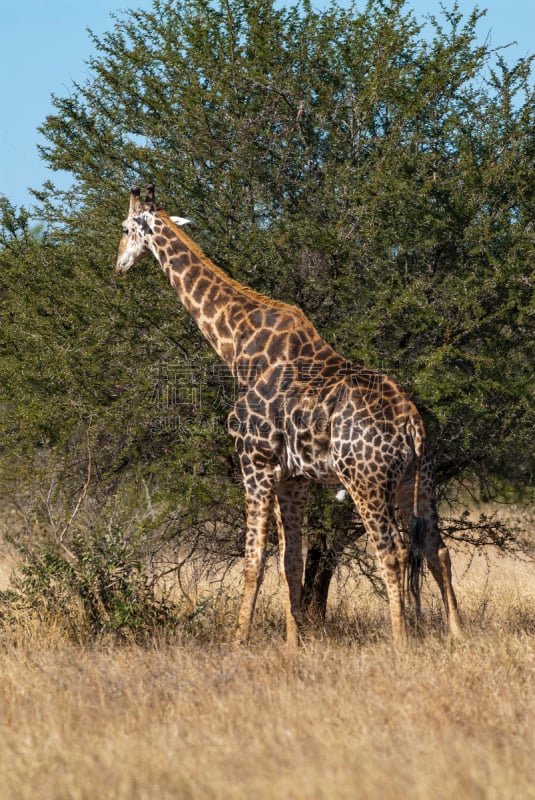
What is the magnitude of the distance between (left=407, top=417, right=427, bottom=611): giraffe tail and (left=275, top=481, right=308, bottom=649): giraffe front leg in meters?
0.89

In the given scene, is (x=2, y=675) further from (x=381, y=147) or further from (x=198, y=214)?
(x=381, y=147)

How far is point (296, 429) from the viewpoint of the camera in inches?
297

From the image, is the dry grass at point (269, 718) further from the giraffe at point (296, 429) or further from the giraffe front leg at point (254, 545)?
the giraffe at point (296, 429)

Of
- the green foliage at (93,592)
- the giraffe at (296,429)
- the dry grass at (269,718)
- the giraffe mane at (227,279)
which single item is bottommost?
the dry grass at (269,718)

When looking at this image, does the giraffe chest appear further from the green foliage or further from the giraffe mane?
the green foliage

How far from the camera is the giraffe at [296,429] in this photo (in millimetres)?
7184

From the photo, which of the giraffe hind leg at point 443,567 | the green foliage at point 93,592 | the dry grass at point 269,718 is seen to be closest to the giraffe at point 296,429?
the giraffe hind leg at point 443,567

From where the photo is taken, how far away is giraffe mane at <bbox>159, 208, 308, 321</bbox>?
7.97 meters

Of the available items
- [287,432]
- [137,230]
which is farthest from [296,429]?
[137,230]

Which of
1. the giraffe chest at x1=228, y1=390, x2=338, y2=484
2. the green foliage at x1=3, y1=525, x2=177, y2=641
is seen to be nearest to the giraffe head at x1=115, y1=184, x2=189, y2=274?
the giraffe chest at x1=228, y1=390, x2=338, y2=484

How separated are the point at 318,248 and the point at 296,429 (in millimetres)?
1981

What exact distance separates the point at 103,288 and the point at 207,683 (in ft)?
13.2

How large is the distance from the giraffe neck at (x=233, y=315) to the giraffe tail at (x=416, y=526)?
3.08 ft

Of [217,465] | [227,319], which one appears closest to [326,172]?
[227,319]
